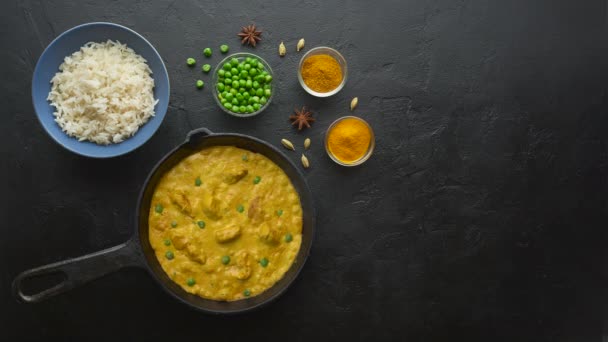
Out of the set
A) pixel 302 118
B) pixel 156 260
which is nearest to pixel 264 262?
pixel 156 260

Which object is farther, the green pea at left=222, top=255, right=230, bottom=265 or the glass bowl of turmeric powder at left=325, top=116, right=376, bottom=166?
the glass bowl of turmeric powder at left=325, top=116, right=376, bottom=166

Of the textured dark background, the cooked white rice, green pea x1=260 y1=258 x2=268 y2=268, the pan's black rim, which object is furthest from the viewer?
the textured dark background

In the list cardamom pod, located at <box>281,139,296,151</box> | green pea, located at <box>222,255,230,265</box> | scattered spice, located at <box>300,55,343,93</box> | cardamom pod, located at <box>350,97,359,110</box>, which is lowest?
green pea, located at <box>222,255,230,265</box>

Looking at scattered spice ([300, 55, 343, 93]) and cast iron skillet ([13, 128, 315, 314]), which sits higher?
scattered spice ([300, 55, 343, 93])

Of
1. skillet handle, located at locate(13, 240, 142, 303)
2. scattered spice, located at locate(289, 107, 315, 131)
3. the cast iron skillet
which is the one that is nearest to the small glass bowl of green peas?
scattered spice, located at locate(289, 107, 315, 131)

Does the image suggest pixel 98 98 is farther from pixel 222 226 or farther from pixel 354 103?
pixel 354 103

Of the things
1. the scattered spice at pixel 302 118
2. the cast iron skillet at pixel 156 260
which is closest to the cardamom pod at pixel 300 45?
the scattered spice at pixel 302 118

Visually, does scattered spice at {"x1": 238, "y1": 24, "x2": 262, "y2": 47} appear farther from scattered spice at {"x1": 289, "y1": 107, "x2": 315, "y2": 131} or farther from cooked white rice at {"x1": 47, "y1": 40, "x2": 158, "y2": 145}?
cooked white rice at {"x1": 47, "y1": 40, "x2": 158, "y2": 145}
